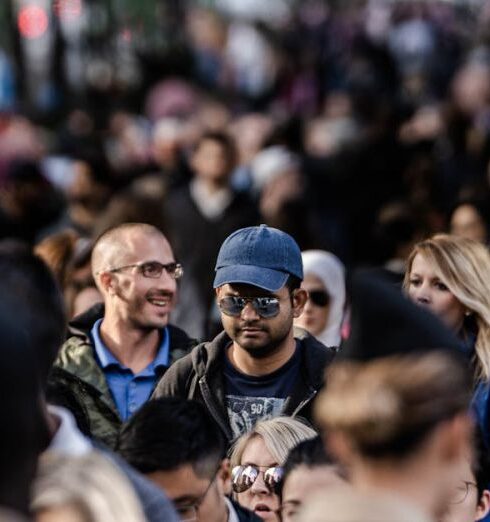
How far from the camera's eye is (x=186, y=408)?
505cm

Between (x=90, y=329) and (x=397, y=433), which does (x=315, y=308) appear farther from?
(x=397, y=433)

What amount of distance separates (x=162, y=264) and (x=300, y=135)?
308 inches

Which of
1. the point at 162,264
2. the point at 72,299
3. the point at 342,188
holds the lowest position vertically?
the point at 342,188

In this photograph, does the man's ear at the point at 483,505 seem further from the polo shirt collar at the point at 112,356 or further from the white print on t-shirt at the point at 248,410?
the polo shirt collar at the point at 112,356

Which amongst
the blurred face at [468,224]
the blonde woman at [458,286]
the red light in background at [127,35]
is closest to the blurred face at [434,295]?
the blonde woman at [458,286]

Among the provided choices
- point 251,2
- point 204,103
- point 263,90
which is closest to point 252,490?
point 204,103

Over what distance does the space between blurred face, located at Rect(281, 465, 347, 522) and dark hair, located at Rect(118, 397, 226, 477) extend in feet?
0.76

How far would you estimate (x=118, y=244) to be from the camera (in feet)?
23.9

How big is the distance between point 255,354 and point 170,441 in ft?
5.33

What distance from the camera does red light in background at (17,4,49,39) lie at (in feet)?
66.3

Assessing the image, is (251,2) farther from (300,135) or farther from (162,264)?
(162,264)

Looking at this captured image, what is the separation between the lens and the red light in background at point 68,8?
1952cm

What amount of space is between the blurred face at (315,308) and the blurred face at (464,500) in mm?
2039

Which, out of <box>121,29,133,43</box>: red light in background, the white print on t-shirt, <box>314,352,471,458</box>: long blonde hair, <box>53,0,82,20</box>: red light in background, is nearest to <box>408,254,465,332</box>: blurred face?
the white print on t-shirt
